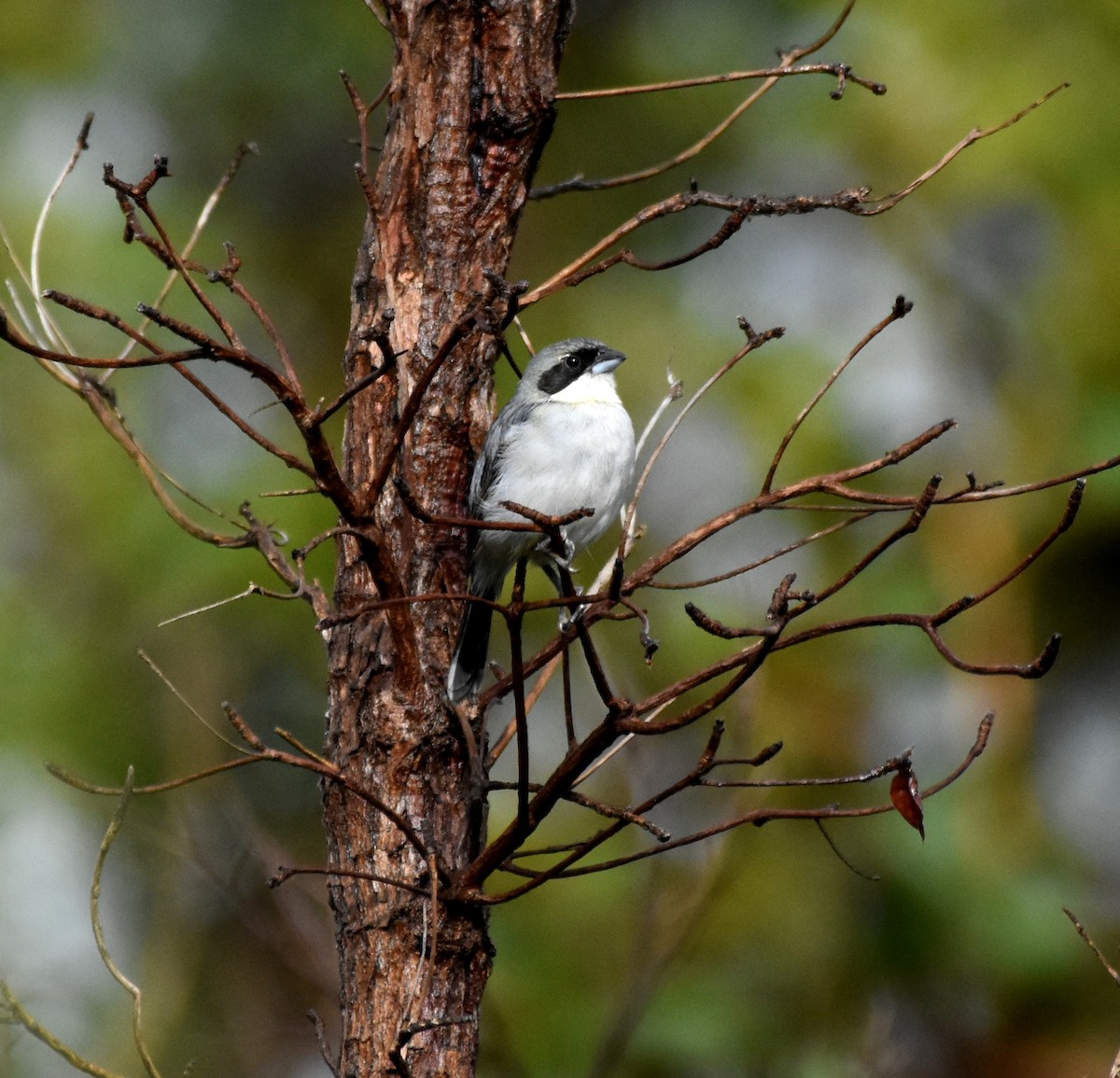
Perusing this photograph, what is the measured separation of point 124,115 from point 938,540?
6.42m

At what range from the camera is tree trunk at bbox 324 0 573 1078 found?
322cm

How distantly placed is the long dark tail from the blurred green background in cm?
208

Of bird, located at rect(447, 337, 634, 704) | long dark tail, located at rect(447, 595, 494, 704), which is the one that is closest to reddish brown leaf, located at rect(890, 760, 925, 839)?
long dark tail, located at rect(447, 595, 494, 704)

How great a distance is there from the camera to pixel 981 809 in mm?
8008

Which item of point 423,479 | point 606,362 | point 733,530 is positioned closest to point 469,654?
point 423,479

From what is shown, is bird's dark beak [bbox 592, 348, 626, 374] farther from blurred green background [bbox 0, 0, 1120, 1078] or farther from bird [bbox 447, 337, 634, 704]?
blurred green background [bbox 0, 0, 1120, 1078]

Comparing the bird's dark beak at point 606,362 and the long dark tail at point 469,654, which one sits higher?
the bird's dark beak at point 606,362

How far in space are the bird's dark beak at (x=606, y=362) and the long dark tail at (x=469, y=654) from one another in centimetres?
111

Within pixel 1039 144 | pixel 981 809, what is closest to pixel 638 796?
pixel 981 809

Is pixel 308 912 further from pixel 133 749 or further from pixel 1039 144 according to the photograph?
pixel 1039 144

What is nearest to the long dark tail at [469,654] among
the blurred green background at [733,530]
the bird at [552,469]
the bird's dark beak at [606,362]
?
the bird at [552,469]

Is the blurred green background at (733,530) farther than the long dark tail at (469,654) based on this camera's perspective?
Yes

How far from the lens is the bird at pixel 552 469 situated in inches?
165

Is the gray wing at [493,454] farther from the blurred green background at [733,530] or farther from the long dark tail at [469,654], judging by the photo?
the blurred green background at [733,530]
